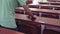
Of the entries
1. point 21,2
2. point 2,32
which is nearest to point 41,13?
point 21,2

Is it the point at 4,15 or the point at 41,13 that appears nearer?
the point at 4,15

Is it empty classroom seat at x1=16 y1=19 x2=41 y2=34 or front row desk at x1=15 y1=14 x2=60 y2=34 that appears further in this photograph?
empty classroom seat at x1=16 y1=19 x2=41 y2=34

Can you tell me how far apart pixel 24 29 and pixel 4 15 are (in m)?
0.72

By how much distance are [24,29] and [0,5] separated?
2.52 feet

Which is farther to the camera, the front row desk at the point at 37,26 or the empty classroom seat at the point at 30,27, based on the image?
the empty classroom seat at the point at 30,27

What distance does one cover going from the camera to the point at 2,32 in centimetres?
142

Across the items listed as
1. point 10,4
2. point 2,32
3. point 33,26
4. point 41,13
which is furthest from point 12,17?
point 41,13

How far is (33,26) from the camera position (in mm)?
Answer: 2322

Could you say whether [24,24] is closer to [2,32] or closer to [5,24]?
[5,24]

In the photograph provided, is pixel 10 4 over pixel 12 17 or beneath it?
over

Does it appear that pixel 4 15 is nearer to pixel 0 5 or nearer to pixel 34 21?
pixel 0 5

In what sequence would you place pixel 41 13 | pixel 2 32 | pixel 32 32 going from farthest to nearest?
pixel 41 13, pixel 32 32, pixel 2 32

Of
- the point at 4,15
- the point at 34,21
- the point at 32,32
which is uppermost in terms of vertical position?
the point at 4,15

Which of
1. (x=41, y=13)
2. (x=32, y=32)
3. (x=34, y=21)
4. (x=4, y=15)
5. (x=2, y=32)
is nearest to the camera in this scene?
(x=2, y=32)
